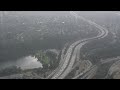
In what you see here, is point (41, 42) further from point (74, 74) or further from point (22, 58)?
point (74, 74)

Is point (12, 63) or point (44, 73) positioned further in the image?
point (12, 63)

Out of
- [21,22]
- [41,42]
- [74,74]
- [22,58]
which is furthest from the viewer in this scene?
[21,22]

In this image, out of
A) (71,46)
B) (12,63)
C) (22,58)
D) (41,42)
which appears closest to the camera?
(12,63)
